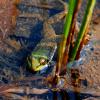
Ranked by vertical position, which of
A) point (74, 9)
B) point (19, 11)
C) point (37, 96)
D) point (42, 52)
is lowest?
point (37, 96)

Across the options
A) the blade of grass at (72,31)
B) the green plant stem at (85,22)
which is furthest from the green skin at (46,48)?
the green plant stem at (85,22)

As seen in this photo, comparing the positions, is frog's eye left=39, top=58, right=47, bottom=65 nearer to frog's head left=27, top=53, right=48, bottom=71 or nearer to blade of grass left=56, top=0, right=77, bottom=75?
frog's head left=27, top=53, right=48, bottom=71

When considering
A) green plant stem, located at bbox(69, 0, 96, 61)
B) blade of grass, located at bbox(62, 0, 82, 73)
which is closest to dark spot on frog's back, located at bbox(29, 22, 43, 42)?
blade of grass, located at bbox(62, 0, 82, 73)

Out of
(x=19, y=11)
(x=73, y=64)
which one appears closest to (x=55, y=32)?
(x=19, y=11)

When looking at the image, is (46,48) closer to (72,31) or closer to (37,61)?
Result: (37,61)

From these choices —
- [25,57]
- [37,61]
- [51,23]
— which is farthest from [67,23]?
[51,23]

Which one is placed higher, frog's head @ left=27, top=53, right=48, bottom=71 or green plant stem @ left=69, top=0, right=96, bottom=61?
green plant stem @ left=69, top=0, right=96, bottom=61

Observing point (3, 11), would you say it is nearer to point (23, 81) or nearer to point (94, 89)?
point (23, 81)
